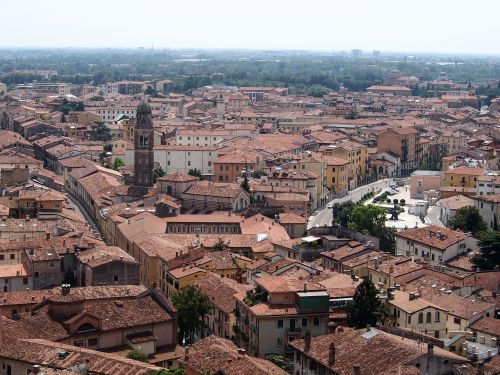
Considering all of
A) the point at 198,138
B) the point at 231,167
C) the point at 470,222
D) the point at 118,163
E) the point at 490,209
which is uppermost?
the point at 490,209

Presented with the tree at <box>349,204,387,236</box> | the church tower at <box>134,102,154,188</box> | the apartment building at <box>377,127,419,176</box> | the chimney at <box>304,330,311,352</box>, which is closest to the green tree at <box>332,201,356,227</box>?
the tree at <box>349,204,387,236</box>

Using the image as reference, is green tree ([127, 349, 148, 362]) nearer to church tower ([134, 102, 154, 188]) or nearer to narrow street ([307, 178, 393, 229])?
narrow street ([307, 178, 393, 229])

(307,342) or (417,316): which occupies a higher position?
(307,342)

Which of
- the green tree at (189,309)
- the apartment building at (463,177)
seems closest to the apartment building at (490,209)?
the apartment building at (463,177)

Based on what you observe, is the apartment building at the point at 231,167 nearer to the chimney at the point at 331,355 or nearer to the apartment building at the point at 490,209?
the apartment building at the point at 490,209

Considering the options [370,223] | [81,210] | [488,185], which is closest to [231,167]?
[81,210]

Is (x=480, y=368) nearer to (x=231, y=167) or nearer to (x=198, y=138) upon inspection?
(x=231, y=167)

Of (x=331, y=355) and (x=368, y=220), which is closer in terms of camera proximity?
(x=331, y=355)
